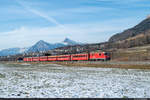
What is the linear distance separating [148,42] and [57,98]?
18494 cm

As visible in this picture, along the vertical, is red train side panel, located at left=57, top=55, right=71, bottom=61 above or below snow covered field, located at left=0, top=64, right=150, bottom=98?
below

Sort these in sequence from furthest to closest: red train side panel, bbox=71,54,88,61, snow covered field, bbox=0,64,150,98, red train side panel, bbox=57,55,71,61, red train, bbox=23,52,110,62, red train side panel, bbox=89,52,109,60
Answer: red train side panel, bbox=57,55,71,61
red train side panel, bbox=71,54,88,61
red train, bbox=23,52,110,62
red train side panel, bbox=89,52,109,60
snow covered field, bbox=0,64,150,98

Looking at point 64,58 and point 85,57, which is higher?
point 85,57

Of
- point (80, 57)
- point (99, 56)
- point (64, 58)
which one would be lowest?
point (64, 58)

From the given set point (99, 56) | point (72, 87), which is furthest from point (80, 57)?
point (72, 87)

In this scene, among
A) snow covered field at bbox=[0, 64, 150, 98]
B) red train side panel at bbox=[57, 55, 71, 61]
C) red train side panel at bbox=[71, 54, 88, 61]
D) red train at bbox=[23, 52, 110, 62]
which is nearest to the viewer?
snow covered field at bbox=[0, 64, 150, 98]

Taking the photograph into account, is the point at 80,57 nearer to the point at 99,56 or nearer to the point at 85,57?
the point at 85,57

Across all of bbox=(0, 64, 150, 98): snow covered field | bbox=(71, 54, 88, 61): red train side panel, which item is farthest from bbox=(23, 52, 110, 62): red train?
bbox=(0, 64, 150, 98): snow covered field

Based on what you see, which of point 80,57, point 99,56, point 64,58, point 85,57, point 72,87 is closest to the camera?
point 72,87

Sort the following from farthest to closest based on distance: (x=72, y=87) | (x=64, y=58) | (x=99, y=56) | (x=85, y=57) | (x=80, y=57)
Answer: (x=64, y=58) → (x=80, y=57) → (x=85, y=57) → (x=99, y=56) → (x=72, y=87)

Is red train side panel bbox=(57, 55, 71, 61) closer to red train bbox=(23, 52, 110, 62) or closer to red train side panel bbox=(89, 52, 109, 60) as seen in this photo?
red train bbox=(23, 52, 110, 62)

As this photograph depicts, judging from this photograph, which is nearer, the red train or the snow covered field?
the snow covered field

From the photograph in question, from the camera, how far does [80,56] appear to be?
324 ft

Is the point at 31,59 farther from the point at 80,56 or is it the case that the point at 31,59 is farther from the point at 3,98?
the point at 3,98
